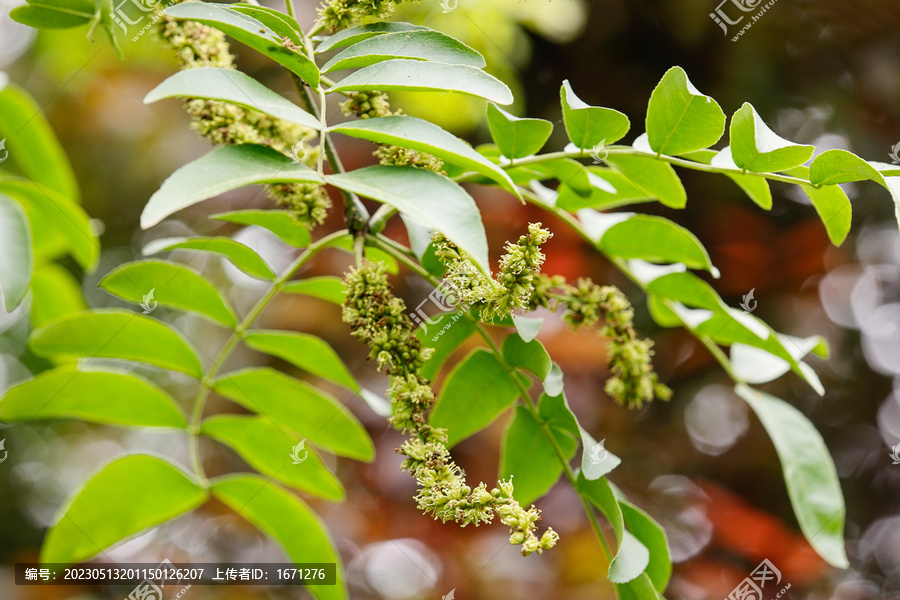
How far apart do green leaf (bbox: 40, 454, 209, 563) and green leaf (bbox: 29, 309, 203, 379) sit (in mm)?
189

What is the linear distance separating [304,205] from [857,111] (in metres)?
2.65

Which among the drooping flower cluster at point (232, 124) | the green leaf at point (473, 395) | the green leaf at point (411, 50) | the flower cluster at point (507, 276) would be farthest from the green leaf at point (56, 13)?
the green leaf at point (473, 395)

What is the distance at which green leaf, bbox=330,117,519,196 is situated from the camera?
0.68 m

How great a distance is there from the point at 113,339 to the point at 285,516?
46 centimetres

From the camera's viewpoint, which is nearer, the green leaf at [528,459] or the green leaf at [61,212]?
the green leaf at [528,459]

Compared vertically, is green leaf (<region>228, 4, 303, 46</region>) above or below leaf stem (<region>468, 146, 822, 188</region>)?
above

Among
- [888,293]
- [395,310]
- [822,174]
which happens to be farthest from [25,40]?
[888,293]

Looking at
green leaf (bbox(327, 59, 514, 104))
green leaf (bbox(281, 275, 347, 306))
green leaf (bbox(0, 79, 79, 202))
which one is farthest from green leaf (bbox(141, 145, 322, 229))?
green leaf (bbox(0, 79, 79, 202))

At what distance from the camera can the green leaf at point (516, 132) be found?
3.09 feet

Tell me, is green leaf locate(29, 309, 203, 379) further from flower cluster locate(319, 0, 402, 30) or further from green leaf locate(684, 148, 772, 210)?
green leaf locate(684, 148, 772, 210)

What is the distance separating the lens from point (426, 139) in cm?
71

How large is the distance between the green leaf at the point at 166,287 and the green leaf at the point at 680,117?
81 cm

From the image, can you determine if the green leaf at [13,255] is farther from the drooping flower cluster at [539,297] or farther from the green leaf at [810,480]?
the green leaf at [810,480]

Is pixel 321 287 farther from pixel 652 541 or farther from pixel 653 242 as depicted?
pixel 652 541
